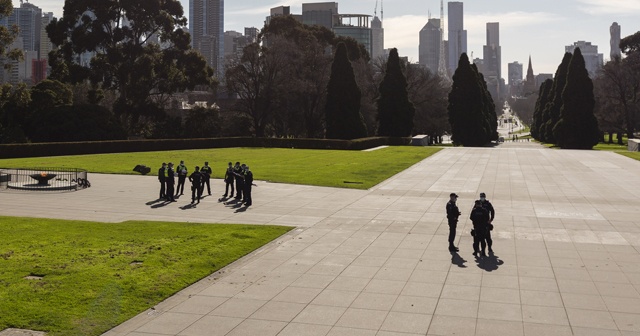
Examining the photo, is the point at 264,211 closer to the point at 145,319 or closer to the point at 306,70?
the point at 145,319

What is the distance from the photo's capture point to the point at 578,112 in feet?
211

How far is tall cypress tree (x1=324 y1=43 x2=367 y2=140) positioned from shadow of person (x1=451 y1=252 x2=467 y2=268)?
49983 millimetres

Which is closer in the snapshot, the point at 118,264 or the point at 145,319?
the point at 145,319

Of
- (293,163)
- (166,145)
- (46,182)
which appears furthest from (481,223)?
(166,145)

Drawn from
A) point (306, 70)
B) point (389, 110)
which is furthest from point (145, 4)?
point (389, 110)

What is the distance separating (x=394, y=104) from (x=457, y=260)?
187 feet

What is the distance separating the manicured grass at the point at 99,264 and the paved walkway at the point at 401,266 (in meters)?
0.62

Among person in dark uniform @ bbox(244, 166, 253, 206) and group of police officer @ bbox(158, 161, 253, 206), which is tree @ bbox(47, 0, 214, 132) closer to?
group of police officer @ bbox(158, 161, 253, 206)

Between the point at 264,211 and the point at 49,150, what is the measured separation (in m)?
35.0

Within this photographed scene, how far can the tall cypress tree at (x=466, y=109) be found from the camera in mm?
74312

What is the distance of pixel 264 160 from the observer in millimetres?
45188

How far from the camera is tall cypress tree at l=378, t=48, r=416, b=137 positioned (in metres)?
70.6

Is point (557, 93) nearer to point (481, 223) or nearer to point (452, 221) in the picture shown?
point (452, 221)

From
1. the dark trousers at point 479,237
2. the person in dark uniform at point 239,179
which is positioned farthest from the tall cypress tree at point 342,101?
the dark trousers at point 479,237
